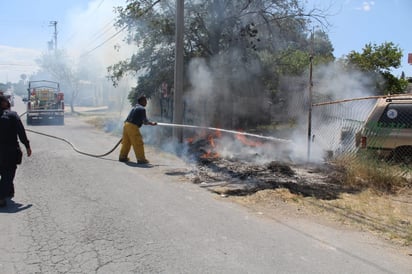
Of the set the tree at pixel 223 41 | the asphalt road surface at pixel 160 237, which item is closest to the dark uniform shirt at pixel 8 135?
the asphalt road surface at pixel 160 237

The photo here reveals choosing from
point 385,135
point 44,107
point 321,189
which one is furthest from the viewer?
point 44,107

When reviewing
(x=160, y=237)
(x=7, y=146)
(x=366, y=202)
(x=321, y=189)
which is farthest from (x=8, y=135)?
(x=366, y=202)

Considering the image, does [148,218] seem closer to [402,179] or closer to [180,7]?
[402,179]

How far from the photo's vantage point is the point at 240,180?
8430mm

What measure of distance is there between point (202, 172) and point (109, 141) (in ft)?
22.9

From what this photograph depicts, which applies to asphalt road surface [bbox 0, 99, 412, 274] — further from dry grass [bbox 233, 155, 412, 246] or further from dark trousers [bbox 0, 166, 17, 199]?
dry grass [bbox 233, 155, 412, 246]

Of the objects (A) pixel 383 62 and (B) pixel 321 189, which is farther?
Result: (A) pixel 383 62

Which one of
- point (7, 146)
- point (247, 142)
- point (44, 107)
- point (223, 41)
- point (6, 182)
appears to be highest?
point (223, 41)

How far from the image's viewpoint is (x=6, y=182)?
20.2 ft

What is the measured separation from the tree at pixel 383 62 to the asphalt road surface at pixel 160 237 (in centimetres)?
1487

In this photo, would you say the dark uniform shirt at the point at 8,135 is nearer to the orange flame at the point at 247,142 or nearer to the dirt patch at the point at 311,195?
the dirt patch at the point at 311,195

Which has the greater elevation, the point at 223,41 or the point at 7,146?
the point at 223,41

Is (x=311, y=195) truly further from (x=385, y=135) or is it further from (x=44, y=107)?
(x=44, y=107)

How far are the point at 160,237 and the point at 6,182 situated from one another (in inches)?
108
